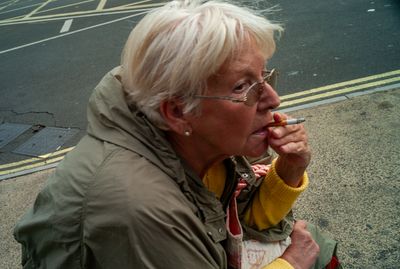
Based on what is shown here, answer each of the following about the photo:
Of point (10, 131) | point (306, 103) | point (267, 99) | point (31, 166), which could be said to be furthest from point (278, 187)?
point (10, 131)

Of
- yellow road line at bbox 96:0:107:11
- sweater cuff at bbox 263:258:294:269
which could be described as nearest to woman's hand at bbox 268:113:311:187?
sweater cuff at bbox 263:258:294:269

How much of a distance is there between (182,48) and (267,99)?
433 millimetres

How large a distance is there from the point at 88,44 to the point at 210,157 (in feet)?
23.8

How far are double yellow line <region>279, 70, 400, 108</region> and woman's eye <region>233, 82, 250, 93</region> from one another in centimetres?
314

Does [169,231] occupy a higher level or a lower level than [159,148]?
lower

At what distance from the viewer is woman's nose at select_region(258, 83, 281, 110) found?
1.51 m

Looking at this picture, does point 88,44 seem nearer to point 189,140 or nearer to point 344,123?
point 344,123

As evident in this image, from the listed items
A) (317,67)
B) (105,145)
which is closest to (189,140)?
(105,145)

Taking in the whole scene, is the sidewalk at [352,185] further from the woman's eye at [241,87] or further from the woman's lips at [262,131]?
the woman's eye at [241,87]

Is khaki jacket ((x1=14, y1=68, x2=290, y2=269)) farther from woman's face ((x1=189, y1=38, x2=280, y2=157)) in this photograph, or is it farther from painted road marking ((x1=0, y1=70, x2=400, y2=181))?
painted road marking ((x1=0, y1=70, x2=400, y2=181))

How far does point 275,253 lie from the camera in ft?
5.75

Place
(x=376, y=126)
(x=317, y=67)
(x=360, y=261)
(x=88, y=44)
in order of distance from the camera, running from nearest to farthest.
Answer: (x=360, y=261) → (x=376, y=126) → (x=317, y=67) → (x=88, y=44)

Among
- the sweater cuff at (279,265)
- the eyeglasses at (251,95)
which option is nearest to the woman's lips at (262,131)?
the eyeglasses at (251,95)

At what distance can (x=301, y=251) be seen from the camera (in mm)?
1764
